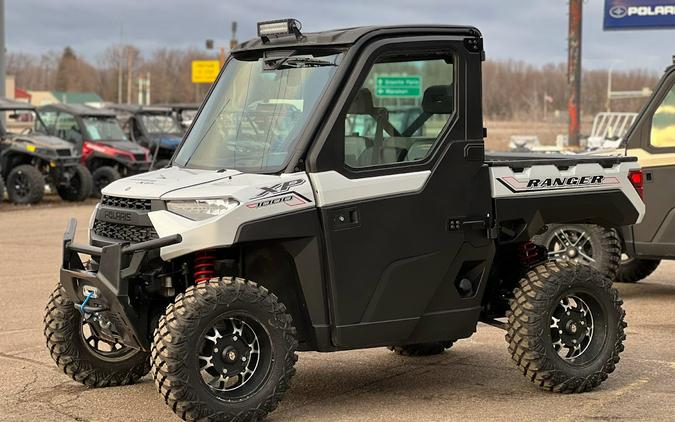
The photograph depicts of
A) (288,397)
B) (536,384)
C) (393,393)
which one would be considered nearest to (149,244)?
(288,397)

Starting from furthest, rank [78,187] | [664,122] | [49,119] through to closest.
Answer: [49,119] → [78,187] → [664,122]

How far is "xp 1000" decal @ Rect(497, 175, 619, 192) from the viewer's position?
709 cm

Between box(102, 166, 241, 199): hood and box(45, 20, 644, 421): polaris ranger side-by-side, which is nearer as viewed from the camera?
box(45, 20, 644, 421): polaris ranger side-by-side

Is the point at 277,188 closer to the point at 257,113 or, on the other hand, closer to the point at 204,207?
the point at 204,207

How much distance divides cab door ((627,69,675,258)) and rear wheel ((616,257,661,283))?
117cm

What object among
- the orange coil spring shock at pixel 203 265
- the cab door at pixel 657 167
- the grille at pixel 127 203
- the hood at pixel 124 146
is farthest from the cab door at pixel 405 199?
the hood at pixel 124 146

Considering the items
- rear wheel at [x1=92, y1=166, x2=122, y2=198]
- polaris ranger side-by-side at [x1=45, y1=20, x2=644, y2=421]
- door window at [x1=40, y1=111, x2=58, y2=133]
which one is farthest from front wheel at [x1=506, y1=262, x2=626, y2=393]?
door window at [x1=40, y1=111, x2=58, y2=133]

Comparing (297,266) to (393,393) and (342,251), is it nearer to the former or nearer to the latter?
(342,251)

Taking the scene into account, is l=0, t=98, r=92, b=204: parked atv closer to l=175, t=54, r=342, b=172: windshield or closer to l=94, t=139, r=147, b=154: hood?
l=94, t=139, r=147, b=154: hood

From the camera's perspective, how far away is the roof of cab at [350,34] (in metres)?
6.62

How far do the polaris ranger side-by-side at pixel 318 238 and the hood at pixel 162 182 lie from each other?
0.02 metres

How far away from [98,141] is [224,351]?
66.9 ft

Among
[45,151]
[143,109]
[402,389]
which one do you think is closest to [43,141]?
[45,151]

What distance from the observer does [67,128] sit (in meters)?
26.2
